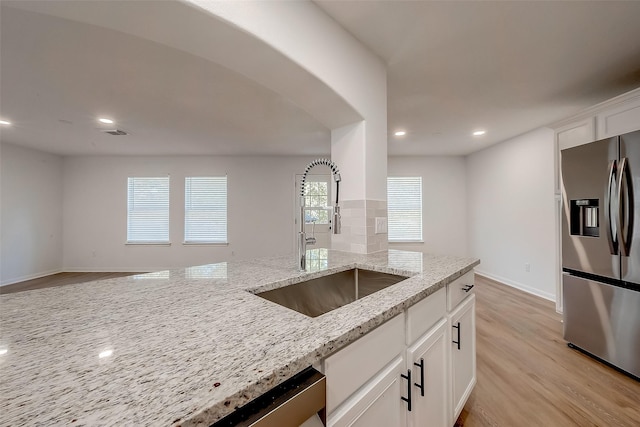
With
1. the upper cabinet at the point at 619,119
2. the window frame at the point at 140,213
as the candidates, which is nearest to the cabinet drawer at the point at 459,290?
the upper cabinet at the point at 619,119

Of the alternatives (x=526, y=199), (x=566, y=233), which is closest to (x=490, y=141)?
(x=526, y=199)

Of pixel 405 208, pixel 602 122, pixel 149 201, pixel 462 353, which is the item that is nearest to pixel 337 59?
pixel 462 353

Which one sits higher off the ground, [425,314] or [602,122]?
[602,122]

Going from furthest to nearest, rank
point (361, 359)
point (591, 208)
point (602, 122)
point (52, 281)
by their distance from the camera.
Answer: point (52, 281), point (602, 122), point (591, 208), point (361, 359)

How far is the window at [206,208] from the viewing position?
553cm

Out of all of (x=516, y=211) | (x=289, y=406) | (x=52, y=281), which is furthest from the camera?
(x=52, y=281)

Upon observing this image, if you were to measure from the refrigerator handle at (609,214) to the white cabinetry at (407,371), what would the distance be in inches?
55.0

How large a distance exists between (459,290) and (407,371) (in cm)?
67

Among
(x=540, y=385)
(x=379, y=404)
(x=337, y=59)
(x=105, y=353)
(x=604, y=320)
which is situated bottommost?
(x=540, y=385)

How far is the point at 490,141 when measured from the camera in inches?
176

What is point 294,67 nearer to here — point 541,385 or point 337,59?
point 337,59

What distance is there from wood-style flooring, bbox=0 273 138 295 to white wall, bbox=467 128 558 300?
7.41m

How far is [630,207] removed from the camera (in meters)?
1.81

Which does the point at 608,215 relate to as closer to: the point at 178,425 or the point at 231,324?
the point at 231,324
